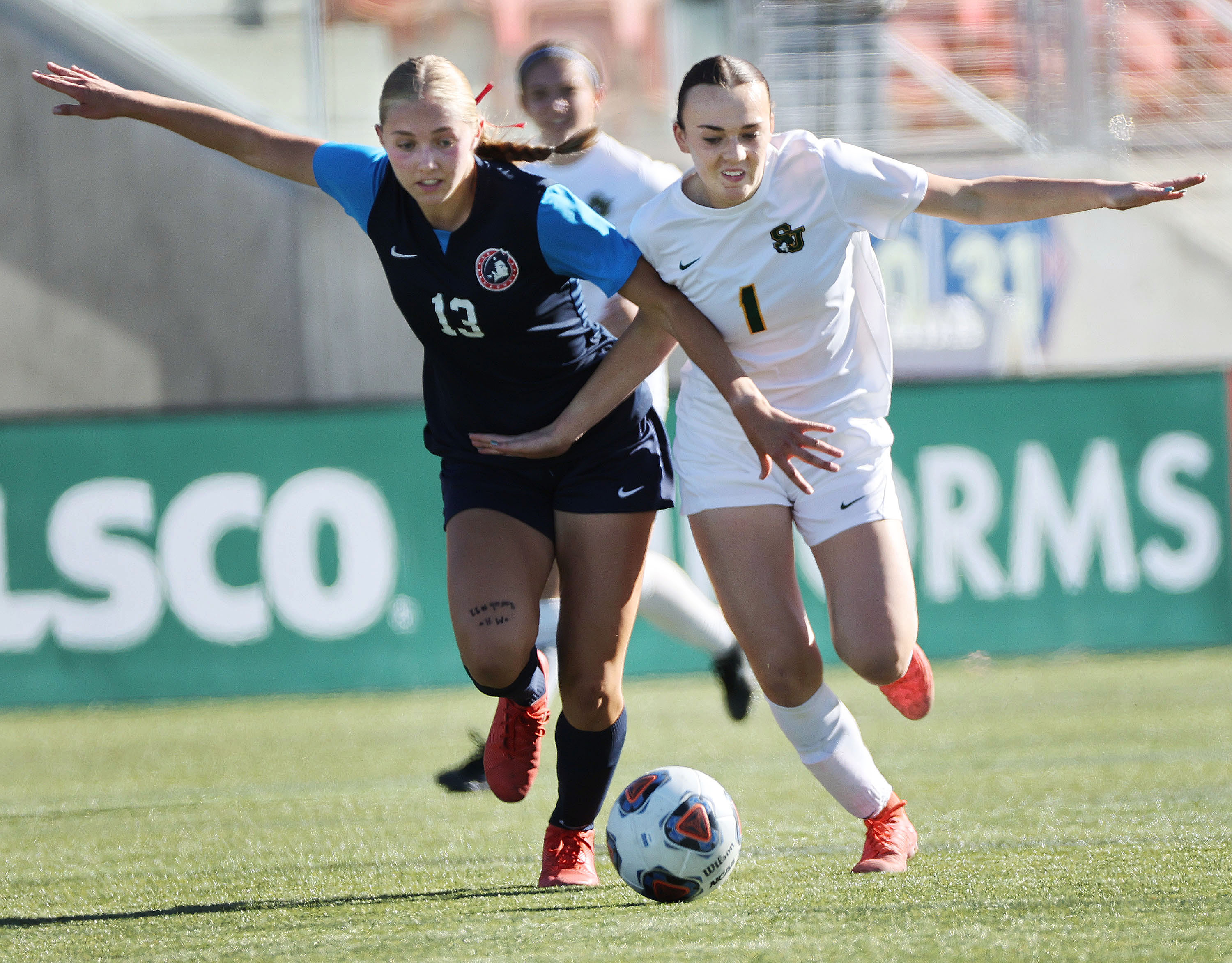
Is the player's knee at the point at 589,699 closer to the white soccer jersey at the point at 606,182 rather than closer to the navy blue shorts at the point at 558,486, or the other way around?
the navy blue shorts at the point at 558,486

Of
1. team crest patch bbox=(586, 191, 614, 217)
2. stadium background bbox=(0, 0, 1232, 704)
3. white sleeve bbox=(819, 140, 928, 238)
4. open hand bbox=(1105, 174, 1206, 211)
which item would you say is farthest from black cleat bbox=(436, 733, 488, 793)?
stadium background bbox=(0, 0, 1232, 704)

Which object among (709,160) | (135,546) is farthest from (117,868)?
(135,546)

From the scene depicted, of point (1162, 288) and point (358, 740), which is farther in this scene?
Result: point (1162, 288)

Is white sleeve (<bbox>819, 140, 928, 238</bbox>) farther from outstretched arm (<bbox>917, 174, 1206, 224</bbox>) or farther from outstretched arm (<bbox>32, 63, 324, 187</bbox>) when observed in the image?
outstretched arm (<bbox>32, 63, 324, 187</bbox>)

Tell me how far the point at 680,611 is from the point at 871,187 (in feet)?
8.26

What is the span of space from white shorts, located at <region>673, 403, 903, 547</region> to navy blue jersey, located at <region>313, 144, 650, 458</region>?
21 centimetres

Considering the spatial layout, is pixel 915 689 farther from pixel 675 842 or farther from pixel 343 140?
pixel 343 140

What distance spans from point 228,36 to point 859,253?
9784mm

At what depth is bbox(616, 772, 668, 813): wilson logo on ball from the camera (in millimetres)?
3742

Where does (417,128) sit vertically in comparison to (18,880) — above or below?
above

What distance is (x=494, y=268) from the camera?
151 inches

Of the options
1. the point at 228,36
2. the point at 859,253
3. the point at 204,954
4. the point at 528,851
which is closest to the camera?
the point at 204,954

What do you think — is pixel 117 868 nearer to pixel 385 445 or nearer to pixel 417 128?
pixel 417 128

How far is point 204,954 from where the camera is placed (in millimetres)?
3207
